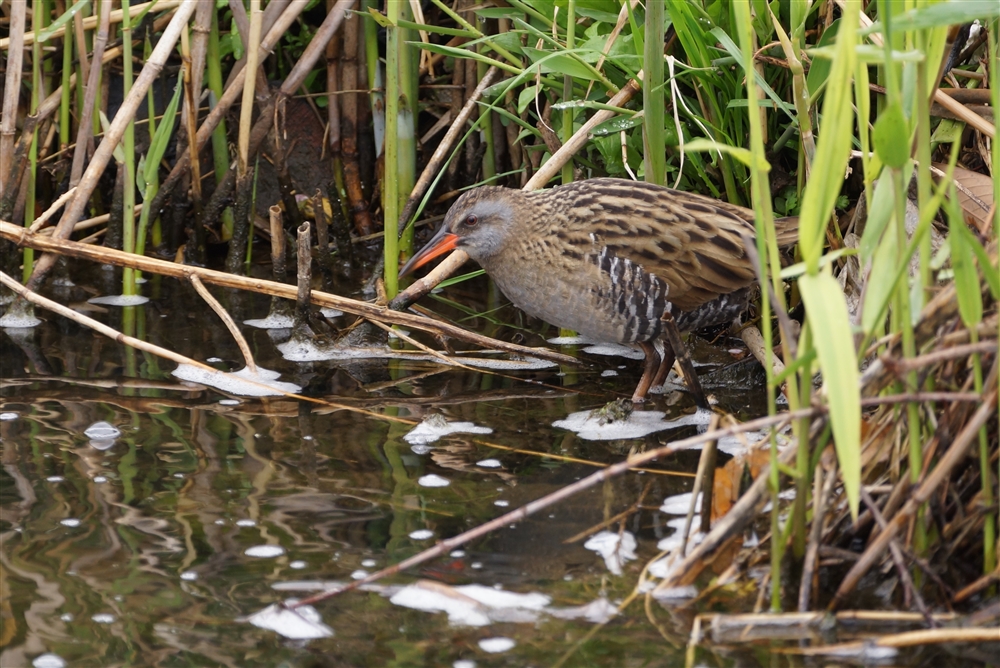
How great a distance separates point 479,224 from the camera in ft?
11.2

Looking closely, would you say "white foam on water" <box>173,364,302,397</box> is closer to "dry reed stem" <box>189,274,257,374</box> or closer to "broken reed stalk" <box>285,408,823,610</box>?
"dry reed stem" <box>189,274,257,374</box>

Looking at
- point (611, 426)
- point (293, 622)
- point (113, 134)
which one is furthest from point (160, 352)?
point (293, 622)

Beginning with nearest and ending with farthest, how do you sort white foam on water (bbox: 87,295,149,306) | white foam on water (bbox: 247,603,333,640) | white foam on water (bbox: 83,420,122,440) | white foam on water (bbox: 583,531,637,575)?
white foam on water (bbox: 247,603,333,640), white foam on water (bbox: 583,531,637,575), white foam on water (bbox: 83,420,122,440), white foam on water (bbox: 87,295,149,306)

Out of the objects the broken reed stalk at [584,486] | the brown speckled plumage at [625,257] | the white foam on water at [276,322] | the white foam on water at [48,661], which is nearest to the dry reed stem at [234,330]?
the white foam on water at [276,322]

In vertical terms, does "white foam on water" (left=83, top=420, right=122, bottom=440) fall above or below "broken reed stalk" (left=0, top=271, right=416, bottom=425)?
below

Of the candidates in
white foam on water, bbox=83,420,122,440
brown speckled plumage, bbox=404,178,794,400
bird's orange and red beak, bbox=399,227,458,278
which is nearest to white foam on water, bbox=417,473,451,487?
brown speckled plumage, bbox=404,178,794,400

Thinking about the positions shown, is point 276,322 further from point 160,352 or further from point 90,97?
point 90,97

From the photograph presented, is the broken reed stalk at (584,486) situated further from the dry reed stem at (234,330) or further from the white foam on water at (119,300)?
the white foam on water at (119,300)

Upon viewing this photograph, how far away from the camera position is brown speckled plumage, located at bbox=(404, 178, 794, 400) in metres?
3.12

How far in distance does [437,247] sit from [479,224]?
168mm

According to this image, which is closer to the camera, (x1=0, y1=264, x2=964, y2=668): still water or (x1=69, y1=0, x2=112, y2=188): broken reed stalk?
(x1=0, y1=264, x2=964, y2=668): still water

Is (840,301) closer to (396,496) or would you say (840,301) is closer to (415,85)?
(396,496)

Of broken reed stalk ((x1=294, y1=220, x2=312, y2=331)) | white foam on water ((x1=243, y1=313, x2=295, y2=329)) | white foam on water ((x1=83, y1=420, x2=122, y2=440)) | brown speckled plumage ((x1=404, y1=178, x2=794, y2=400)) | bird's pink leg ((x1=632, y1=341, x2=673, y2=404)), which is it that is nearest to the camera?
white foam on water ((x1=83, y1=420, x2=122, y2=440))

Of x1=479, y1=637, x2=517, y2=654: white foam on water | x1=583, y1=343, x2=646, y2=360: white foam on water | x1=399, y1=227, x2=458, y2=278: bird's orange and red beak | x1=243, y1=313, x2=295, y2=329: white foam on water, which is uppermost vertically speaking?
x1=399, y1=227, x2=458, y2=278: bird's orange and red beak
